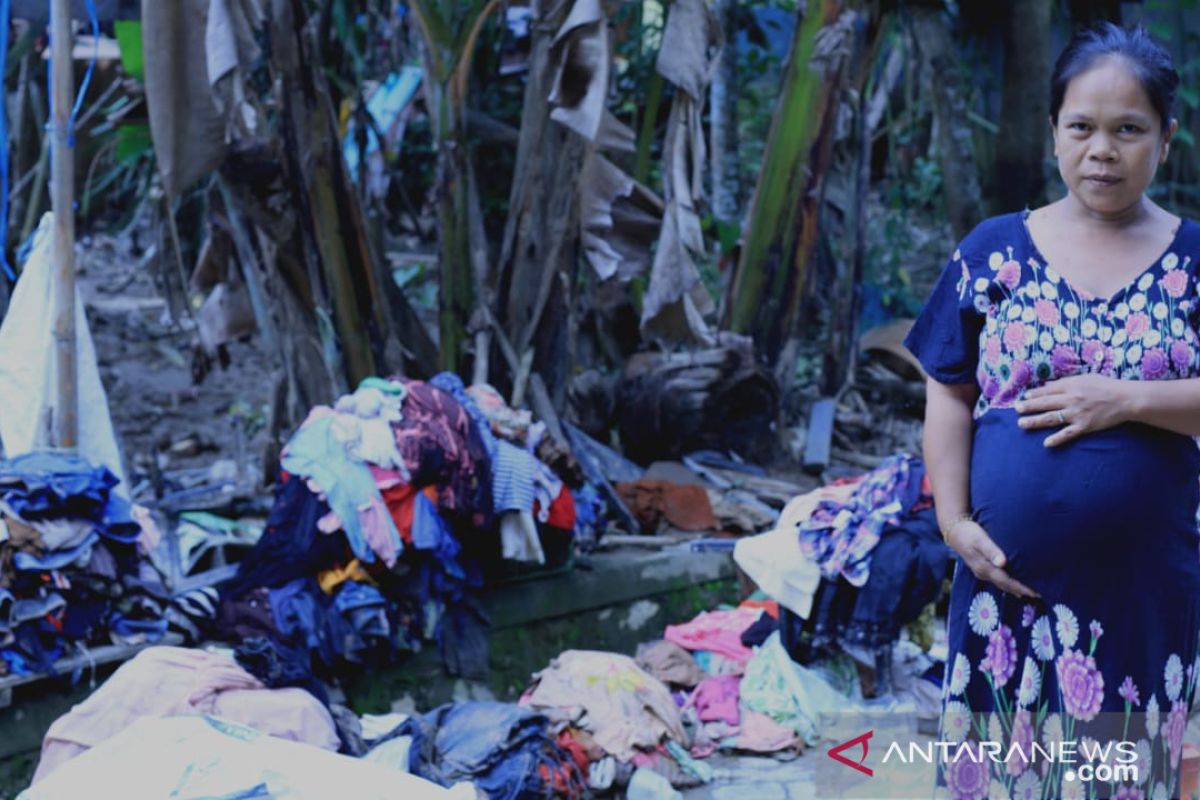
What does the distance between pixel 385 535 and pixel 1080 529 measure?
9.52 ft

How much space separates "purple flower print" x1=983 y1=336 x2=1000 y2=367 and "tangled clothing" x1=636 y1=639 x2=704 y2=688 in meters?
2.76

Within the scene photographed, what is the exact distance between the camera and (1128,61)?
221 centimetres

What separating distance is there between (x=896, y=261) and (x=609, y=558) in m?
5.23

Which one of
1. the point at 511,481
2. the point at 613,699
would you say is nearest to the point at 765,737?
the point at 613,699

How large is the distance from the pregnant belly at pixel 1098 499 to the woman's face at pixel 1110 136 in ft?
1.28

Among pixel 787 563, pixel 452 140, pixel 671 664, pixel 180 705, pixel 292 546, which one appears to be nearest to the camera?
pixel 180 705

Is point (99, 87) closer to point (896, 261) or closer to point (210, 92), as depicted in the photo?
point (210, 92)

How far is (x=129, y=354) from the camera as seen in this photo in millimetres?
10375

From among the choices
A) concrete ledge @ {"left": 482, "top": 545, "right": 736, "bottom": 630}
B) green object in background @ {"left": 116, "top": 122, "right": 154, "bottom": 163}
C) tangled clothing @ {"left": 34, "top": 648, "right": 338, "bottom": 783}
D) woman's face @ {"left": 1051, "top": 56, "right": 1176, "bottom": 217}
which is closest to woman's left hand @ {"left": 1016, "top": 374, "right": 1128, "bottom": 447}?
woman's face @ {"left": 1051, "top": 56, "right": 1176, "bottom": 217}

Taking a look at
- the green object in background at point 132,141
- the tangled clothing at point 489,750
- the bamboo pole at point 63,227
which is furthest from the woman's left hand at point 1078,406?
the green object in background at point 132,141

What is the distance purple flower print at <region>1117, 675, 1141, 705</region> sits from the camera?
2254 millimetres

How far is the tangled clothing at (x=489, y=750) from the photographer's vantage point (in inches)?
150

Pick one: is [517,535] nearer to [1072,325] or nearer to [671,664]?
[671,664]

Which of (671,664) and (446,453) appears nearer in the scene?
(446,453)
